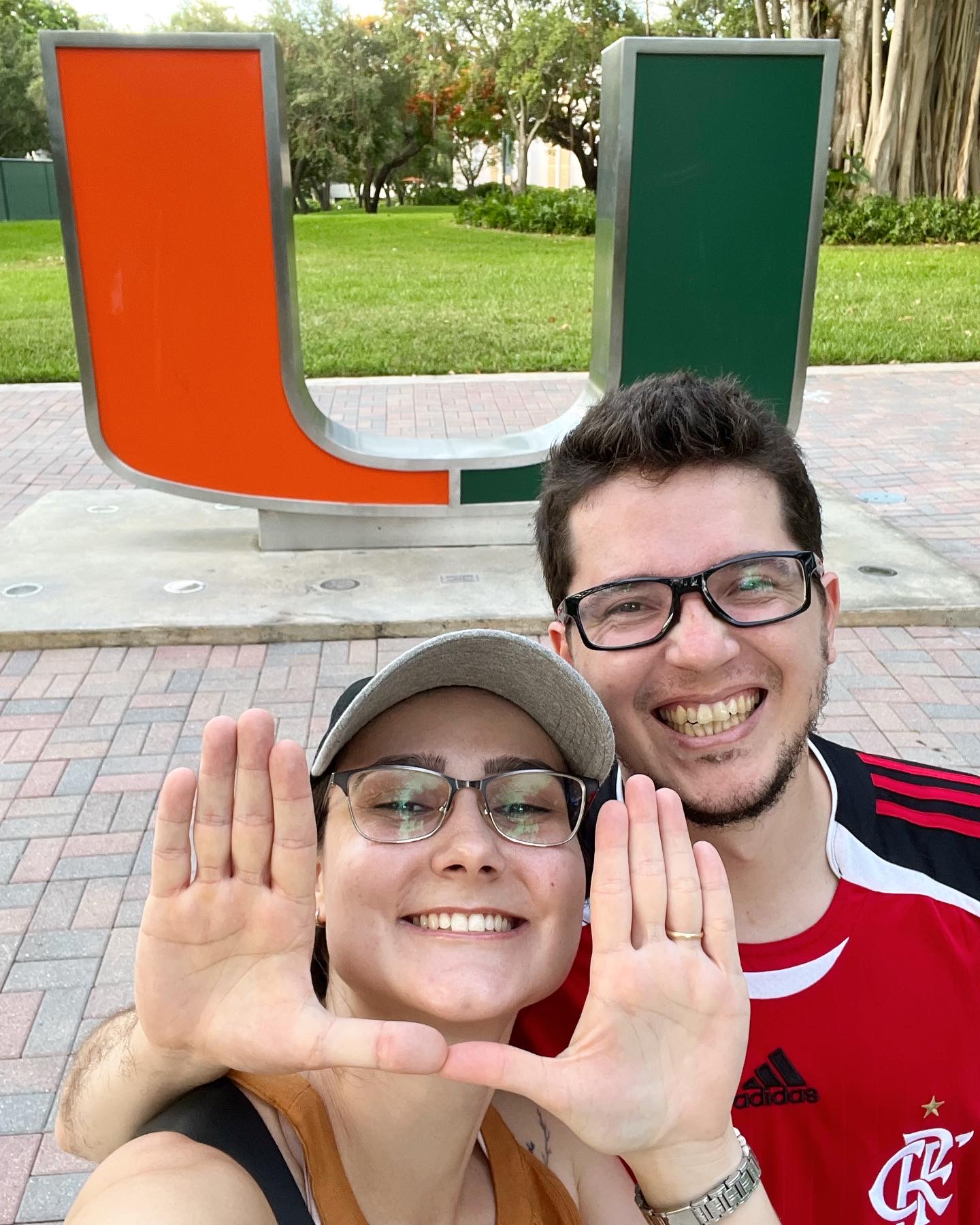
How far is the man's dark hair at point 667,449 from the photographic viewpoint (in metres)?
1.98

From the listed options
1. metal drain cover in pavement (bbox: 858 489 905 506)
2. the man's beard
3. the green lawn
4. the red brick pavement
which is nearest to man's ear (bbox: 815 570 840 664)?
the man's beard

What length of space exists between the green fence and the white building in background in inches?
880

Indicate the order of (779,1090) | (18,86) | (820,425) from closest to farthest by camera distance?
(779,1090)
(820,425)
(18,86)

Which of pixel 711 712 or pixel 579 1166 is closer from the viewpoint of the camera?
pixel 579 1166

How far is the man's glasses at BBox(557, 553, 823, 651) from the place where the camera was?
6.12 feet

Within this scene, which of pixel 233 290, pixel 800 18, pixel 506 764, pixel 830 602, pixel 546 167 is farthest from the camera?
pixel 546 167

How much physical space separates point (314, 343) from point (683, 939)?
12.9 metres

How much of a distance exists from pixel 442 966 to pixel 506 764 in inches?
11.9

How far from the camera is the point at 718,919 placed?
1.37m

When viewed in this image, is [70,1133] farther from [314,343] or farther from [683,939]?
[314,343]

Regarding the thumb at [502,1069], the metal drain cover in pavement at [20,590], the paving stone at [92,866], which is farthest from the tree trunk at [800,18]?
the thumb at [502,1069]

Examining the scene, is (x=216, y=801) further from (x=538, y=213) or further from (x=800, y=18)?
(x=800, y=18)

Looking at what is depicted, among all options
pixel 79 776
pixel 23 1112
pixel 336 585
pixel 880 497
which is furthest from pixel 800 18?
pixel 23 1112

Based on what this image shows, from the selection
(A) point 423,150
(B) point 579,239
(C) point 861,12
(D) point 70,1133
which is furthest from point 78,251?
(A) point 423,150
